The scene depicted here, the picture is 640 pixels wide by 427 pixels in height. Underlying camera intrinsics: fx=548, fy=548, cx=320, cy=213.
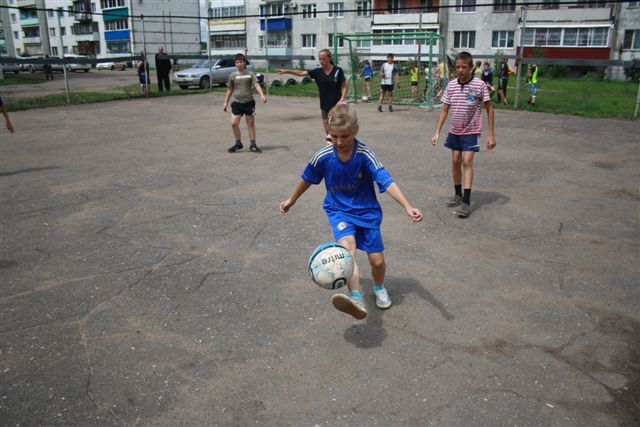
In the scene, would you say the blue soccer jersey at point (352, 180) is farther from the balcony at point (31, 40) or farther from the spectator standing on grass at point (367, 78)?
the balcony at point (31, 40)

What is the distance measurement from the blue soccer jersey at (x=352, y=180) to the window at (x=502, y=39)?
168 ft

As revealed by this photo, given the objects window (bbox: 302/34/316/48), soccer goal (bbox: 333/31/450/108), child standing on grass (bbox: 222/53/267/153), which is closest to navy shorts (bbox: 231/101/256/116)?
child standing on grass (bbox: 222/53/267/153)

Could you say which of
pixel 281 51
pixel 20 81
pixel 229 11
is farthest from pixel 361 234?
pixel 229 11

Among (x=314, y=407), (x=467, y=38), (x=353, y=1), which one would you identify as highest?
(x=353, y=1)

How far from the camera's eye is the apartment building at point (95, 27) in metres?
56.5

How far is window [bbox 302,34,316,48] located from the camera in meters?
61.2

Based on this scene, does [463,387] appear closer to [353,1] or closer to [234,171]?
[234,171]

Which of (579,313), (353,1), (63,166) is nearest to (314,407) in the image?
(579,313)

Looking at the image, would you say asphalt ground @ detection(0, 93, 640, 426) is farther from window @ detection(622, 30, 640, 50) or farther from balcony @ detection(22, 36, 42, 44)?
balcony @ detection(22, 36, 42, 44)

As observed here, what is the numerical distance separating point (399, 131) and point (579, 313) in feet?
33.4

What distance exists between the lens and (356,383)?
3.56 meters

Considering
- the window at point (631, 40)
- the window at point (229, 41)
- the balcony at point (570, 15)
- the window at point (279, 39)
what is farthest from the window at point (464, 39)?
the window at point (229, 41)

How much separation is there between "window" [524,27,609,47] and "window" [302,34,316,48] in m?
22.8

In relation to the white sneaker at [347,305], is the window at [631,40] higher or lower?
higher
